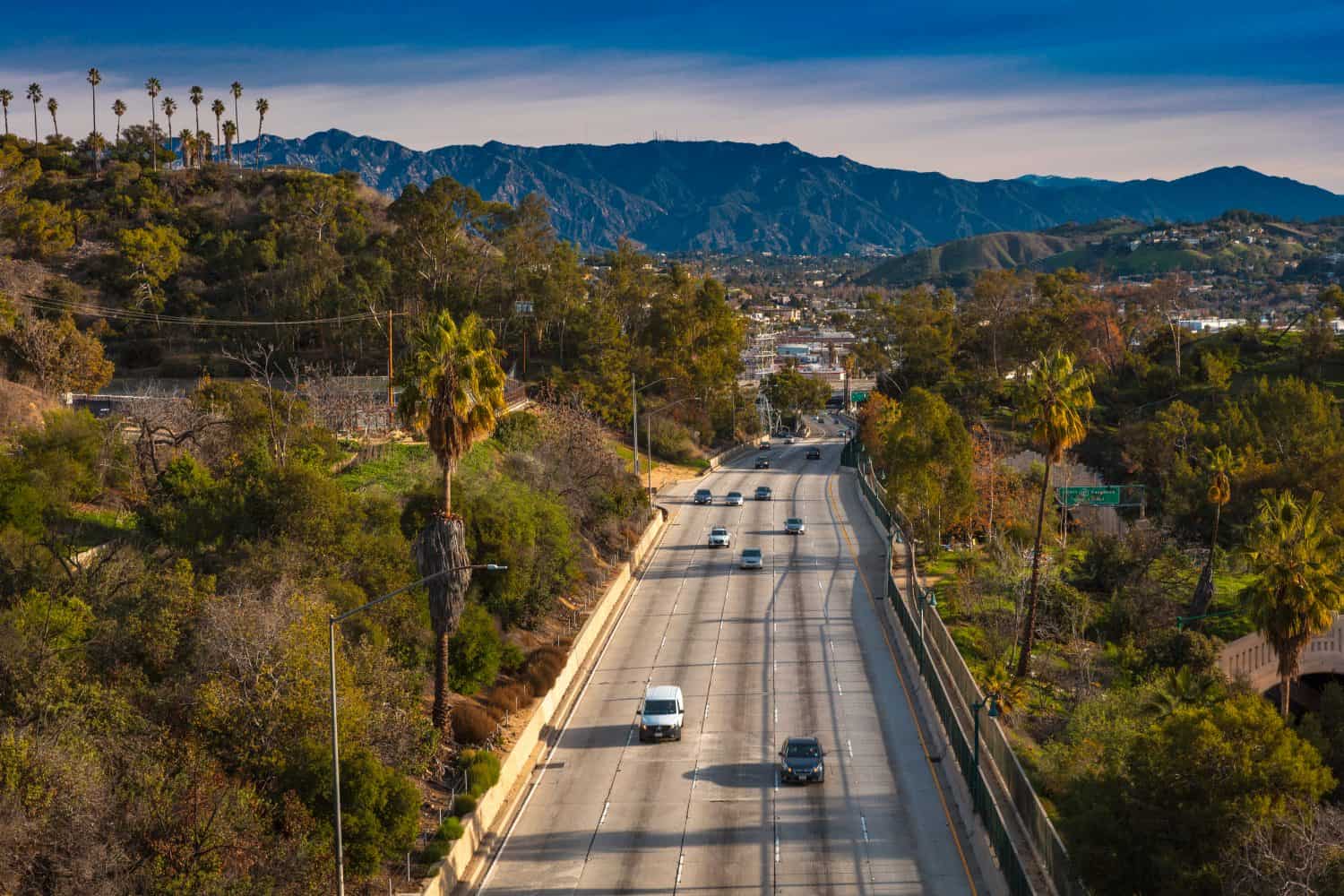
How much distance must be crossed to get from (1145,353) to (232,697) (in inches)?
4666

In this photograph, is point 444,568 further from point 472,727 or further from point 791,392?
point 791,392

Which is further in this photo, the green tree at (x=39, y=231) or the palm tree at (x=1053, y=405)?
the green tree at (x=39, y=231)

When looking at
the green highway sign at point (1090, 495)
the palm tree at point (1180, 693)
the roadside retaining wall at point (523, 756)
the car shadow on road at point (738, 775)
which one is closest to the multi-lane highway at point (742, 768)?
the car shadow on road at point (738, 775)

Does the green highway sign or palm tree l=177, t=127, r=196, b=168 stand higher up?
palm tree l=177, t=127, r=196, b=168

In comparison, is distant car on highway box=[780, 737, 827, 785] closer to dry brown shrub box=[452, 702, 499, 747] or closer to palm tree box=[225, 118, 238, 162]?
dry brown shrub box=[452, 702, 499, 747]

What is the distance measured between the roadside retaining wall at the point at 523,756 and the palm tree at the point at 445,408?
2571mm

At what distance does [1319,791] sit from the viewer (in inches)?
938

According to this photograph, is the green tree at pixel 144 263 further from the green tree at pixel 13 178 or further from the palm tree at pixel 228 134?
the palm tree at pixel 228 134

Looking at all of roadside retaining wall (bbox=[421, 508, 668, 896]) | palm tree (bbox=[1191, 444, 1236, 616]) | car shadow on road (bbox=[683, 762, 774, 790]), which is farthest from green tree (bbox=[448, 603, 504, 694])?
palm tree (bbox=[1191, 444, 1236, 616])

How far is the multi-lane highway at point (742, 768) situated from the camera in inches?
1072

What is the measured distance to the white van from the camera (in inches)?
1430

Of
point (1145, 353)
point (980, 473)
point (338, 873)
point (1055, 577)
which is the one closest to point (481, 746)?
point (338, 873)

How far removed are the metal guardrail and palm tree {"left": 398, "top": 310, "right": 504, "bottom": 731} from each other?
13660 mm

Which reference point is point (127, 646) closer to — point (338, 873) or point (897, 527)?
point (338, 873)
